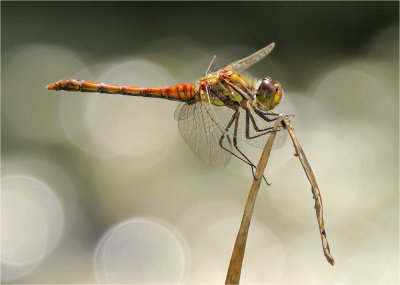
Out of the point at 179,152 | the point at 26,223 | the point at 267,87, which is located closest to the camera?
the point at 267,87

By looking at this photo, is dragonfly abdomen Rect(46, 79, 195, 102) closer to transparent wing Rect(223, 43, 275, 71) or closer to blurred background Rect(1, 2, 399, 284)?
transparent wing Rect(223, 43, 275, 71)

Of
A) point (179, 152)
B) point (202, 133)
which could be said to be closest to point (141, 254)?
point (202, 133)

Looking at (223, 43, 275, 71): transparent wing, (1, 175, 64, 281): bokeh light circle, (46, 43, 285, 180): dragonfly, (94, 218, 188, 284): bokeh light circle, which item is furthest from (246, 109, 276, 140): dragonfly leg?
(1, 175, 64, 281): bokeh light circle

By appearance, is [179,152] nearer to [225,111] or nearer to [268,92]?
[225,111]

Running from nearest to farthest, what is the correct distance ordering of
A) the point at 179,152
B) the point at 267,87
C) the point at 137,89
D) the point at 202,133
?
1. the point at 267,87
2. the point at 202,133
3. the point at 137,89
4. the point at 179,152

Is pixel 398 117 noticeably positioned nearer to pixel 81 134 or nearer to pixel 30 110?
pixel 81 134

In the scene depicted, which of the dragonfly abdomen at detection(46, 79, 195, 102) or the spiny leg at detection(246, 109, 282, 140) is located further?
the dragonfly abdomen at detection(46, 79, 195, 102)
